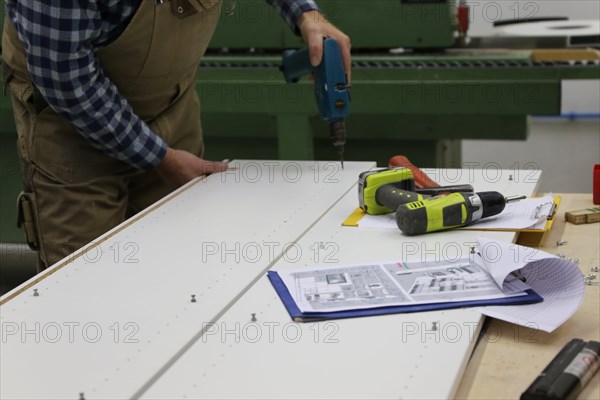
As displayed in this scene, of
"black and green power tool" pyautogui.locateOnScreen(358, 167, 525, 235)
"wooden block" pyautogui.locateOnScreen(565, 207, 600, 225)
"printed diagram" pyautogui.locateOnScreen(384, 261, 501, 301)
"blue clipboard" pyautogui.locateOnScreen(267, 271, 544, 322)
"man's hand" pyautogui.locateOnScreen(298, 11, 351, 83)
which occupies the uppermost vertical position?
"man's hand" pyautogui.locateOnScreen(298, 11, 351, 83)

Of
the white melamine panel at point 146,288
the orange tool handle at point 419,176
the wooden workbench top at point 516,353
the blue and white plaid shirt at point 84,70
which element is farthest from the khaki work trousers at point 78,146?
the wooden workbench top at point 516,353

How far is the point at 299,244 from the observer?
159 cm

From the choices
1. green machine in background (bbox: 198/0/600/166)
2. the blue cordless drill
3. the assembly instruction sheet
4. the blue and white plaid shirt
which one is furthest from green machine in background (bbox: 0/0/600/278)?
the assembly instruction sheet

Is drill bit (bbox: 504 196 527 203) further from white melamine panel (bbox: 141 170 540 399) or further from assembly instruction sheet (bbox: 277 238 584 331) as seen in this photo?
white melamine panel (bbox: 141 170 540 399)

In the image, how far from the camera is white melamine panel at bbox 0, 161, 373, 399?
1115 mm

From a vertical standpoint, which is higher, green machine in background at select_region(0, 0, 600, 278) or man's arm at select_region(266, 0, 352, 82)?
man's arm at select_region(266, 0, 352, 82)

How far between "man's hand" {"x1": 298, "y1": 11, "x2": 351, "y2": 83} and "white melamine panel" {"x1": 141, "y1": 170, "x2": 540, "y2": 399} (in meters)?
0.83

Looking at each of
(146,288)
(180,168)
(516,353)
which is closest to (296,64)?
(180,168)

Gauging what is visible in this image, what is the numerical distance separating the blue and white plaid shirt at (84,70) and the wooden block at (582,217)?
2.97 feet

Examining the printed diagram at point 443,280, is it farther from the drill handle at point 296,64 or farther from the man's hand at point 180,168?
the drill handle at point 296,64

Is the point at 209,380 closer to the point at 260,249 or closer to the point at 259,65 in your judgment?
the point at 260,249

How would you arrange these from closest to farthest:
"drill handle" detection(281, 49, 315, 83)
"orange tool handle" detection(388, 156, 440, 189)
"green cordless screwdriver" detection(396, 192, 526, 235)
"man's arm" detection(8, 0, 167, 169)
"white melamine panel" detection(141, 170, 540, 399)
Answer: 1. "white melamine panel" detection(141, 170, 540, 399)
2. "green cordless screwdriver" detection(396, 192, 526, 235)
3. "man's arm" detection(8, 0, 167, 169)
4. "orange tool handle" detection(388, 156, 440, 189)
5. "drill handle" detection(281, 49, 315, 83)

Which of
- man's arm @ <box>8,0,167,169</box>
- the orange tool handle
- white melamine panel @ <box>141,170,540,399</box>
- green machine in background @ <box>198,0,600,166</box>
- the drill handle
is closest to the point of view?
white melamine panel @ <box>141,170,540,399</box>

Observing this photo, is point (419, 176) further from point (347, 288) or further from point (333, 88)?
point (347, 288)
